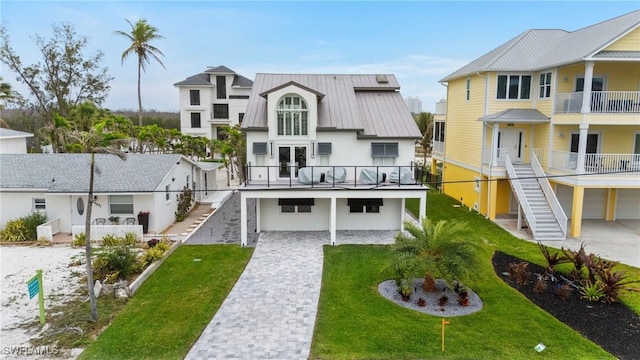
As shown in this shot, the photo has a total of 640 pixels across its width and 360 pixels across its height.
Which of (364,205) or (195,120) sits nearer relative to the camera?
(364,205)

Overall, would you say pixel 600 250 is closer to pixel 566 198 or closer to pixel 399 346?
pixel 566 198

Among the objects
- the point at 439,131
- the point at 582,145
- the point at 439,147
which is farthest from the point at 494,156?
the point at 439,131

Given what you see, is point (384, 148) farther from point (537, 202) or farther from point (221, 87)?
point (221, 87)

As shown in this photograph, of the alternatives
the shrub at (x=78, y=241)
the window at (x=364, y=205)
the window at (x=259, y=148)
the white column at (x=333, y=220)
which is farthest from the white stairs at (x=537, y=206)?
the shrub at (x=78, y=241)

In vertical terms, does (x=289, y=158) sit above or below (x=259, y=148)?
below

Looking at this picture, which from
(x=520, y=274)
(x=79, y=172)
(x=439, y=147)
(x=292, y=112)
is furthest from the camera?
(x=439, y=147)

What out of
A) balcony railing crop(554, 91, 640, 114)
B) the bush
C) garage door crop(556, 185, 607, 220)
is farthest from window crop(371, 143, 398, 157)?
the bush

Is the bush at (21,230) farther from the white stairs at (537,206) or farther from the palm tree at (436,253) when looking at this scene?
the white stairs at (537,206)
